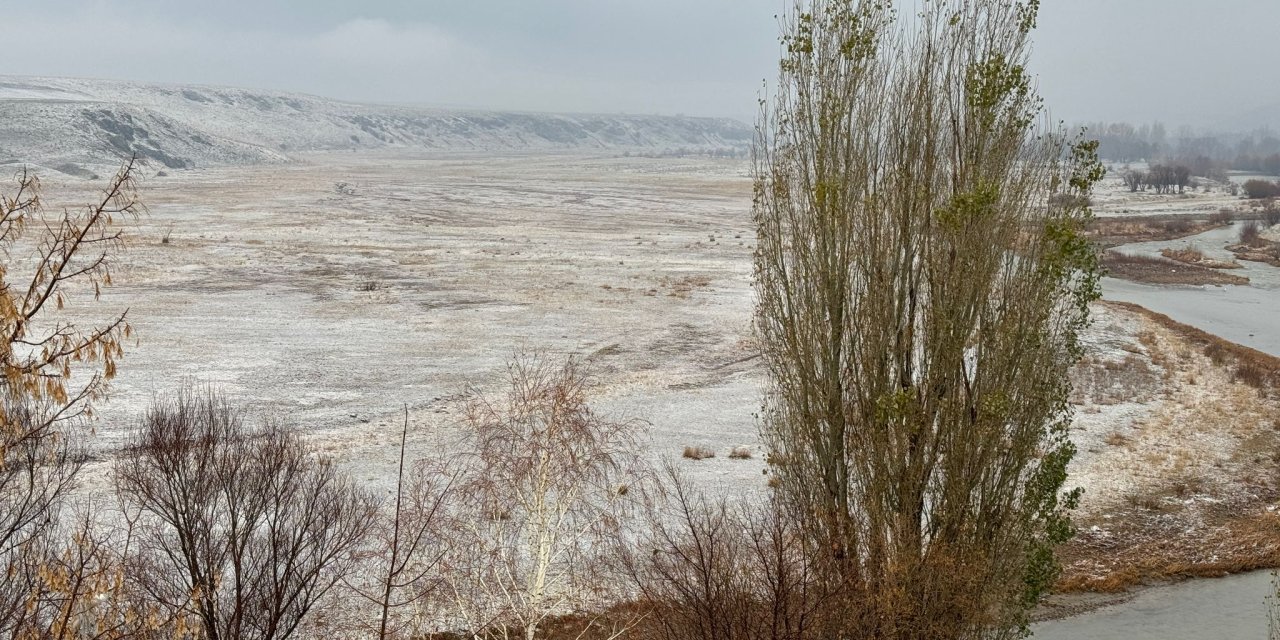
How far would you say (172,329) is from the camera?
129ft

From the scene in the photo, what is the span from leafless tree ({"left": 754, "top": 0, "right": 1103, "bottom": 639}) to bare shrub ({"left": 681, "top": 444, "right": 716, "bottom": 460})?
1256cm

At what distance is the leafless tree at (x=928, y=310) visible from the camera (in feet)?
45.1

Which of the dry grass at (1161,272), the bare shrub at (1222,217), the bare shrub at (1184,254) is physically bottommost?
the dry grass at (1161,272)

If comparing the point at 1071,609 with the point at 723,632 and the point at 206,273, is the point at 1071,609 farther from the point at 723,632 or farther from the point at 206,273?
the point at 206,273

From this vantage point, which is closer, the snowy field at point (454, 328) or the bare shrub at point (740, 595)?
the bare shrub at point (740, 595)

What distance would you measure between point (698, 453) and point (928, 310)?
1434 cm

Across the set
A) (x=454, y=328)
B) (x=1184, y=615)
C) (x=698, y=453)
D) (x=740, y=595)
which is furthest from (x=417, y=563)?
(x=454, y=328)

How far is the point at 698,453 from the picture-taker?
1091 inches

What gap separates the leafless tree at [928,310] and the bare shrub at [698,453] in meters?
12.6

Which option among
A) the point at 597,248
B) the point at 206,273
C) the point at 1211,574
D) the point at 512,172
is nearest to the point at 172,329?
the point at 206,273

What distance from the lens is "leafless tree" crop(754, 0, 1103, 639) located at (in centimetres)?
1375

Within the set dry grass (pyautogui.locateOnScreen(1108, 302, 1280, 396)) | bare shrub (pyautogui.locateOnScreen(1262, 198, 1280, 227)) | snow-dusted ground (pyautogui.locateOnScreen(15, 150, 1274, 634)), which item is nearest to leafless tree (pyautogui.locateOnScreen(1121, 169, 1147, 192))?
bare shrub (pyautogui.locateOnScreen(1262, 198, 1280, 227))

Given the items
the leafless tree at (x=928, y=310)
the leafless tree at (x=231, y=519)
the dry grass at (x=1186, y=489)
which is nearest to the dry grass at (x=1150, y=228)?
the dry grass at (x=1186, y=489)

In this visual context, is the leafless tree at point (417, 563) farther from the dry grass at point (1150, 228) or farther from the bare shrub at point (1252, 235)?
the bare shrub at point (1252, 235)
